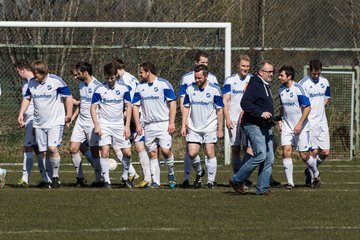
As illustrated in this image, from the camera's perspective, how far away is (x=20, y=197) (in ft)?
46.5

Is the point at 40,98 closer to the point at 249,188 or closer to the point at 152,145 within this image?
the point at 152,145

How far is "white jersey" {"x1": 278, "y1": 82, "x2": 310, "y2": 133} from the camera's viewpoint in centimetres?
1619

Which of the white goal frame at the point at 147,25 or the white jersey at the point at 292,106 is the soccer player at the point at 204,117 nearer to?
the white jersey at the point at 292,106

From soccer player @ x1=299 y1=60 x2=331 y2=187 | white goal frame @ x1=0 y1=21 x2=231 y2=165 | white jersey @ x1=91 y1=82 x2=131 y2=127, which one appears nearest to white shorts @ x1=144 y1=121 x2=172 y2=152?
white jersey @ x1=91 y1=82 x2=131 y2=127

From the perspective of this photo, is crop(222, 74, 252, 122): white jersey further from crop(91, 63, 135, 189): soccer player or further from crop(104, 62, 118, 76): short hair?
crop(104, 62, 118, 76): short hair

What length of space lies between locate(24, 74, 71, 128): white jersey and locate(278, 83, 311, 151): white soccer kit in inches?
134

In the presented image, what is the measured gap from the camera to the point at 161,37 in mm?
22484

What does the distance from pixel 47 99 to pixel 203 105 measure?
2.39 metres

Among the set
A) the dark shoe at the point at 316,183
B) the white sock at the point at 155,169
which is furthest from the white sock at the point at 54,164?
the dark shoe at the point at 316,183

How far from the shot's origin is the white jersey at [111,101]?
1585 cm

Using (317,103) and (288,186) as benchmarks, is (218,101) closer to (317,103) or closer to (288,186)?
(288,186)

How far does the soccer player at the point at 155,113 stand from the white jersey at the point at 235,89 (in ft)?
4.01

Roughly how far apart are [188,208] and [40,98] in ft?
13.0

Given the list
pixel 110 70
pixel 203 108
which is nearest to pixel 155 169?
pixel 203 108
